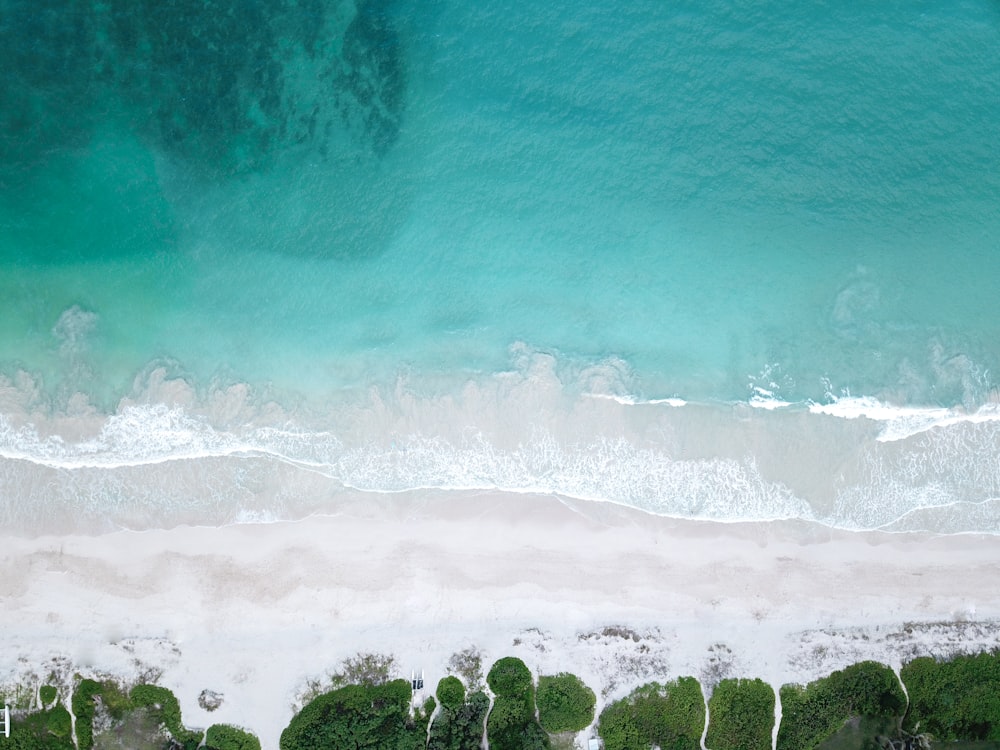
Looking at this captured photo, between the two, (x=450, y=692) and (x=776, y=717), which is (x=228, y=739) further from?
(x=776, y=717)

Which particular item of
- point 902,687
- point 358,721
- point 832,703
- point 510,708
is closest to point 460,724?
point 510,708

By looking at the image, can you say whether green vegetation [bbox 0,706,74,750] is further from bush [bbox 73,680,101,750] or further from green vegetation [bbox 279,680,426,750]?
green vegetation [bbox 279,680,426,750]

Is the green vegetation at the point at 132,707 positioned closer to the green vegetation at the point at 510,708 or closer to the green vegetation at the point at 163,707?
the green vegetation at the point at 163,707

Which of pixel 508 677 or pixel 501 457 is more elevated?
pixel 501 457

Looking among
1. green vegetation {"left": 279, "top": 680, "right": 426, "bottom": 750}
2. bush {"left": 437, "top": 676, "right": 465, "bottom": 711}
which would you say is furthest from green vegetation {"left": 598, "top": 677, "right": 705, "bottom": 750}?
green vegetation {"left": 279, "top": 680, "right": 426, "bottom": 750}

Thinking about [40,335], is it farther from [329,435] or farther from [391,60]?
[391,60]

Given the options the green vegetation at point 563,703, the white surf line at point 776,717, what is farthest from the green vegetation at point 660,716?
the white surf line at point 776,717
